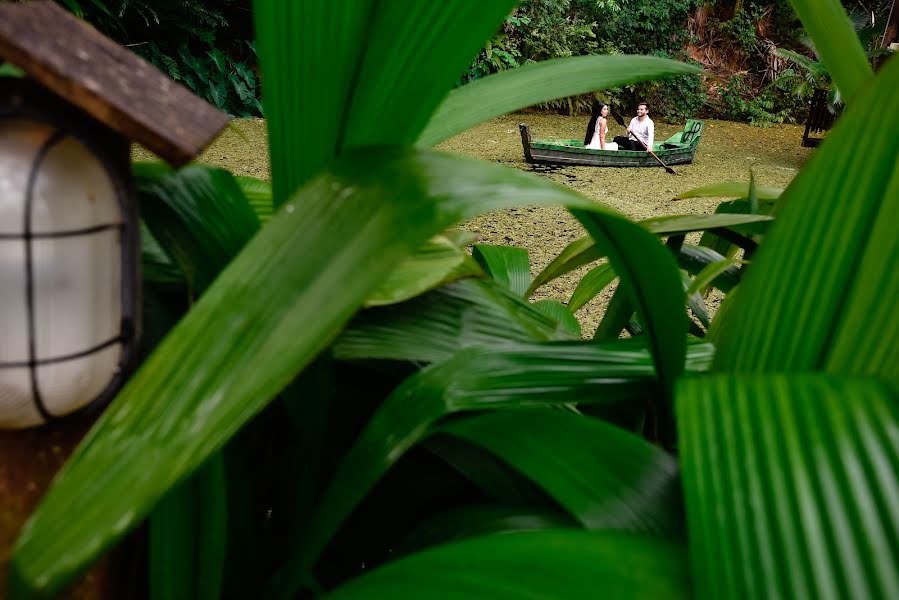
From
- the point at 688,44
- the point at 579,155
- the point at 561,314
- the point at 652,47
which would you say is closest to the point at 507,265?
the point at 561,314

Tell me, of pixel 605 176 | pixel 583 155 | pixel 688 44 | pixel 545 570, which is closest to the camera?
pixel 545 570

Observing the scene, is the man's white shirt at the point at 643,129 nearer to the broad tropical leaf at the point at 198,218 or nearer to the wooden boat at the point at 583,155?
the wooden boat at the point at 583,155

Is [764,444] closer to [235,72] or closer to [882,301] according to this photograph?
[882,301]

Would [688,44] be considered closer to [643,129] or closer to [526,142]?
[643,129]

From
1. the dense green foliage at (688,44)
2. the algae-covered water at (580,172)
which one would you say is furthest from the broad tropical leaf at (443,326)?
the dense green foliage at (688,44)

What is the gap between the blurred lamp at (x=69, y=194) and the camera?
23 centimetres

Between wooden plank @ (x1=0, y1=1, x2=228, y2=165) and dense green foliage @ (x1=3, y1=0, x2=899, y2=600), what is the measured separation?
0.04 metres

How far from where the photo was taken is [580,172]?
12.6 ft

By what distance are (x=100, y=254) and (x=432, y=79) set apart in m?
0.16

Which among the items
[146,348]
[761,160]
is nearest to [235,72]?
[761,160]

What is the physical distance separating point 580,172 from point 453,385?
372 centimetres

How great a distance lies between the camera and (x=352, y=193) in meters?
0.23

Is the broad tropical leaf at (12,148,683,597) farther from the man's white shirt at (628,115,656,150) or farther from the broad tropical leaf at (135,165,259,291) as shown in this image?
the man's white shirt at (628,115,656,150)

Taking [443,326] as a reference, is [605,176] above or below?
below
